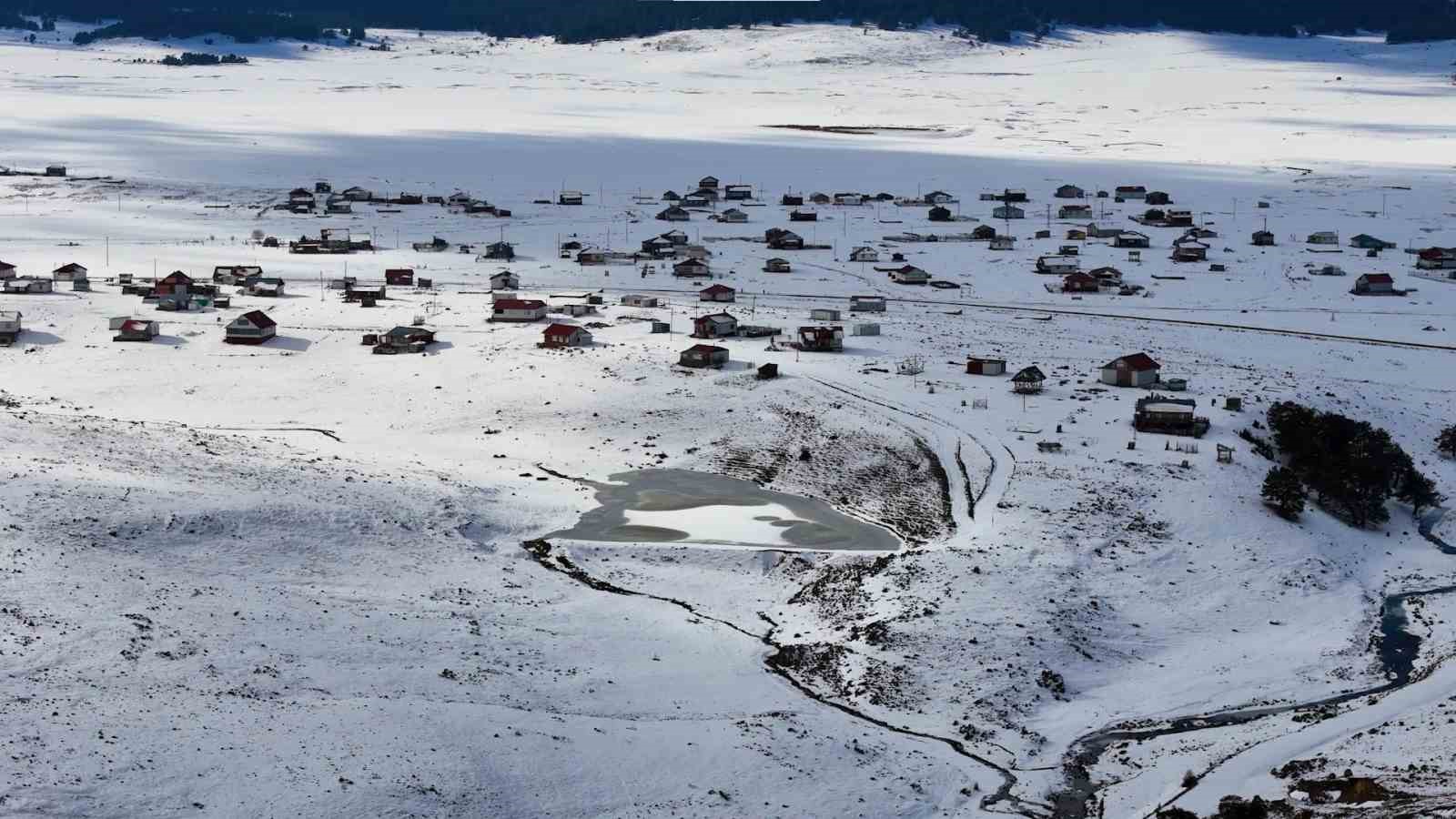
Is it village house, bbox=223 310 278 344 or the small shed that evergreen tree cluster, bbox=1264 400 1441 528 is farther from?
the small shed

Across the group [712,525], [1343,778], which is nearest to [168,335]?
[712,525]

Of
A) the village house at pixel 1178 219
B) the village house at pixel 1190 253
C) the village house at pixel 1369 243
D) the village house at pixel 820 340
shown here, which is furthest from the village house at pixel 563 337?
the village house at pixel 1178 219

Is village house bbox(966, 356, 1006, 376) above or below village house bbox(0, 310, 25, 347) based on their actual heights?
above

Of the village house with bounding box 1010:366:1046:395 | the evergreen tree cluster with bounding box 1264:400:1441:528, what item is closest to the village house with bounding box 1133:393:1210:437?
the evergreen tree cluster with bounding box 1264:400:1441:528

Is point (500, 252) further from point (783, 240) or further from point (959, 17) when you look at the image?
point (959, 17)

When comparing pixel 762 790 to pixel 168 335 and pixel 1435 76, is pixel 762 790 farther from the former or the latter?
pixel 1435 76

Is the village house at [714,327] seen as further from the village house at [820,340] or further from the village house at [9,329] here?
the village house at [9,329]

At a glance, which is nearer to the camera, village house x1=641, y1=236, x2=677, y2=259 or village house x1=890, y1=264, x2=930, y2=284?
village house x1=890, y1=264, x2=930, y2=284

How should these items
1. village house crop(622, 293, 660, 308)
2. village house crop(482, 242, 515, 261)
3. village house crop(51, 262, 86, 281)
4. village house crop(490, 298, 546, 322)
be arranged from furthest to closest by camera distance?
village house crop(482, 242, 515, 261), village house crop(51, 262, 86, 281), village house crop(622, 293, 660, 308), village house crop(490, 298, 546, 322)
